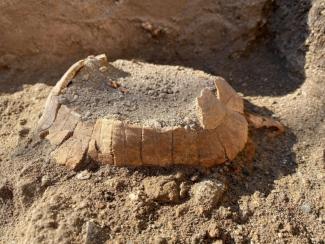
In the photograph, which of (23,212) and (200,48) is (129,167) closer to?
(23,212)

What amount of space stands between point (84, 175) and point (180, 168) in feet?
1.21

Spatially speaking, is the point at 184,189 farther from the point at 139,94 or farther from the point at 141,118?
the point at 139,94

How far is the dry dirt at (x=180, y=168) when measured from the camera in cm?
174

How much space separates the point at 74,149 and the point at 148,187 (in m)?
0.33

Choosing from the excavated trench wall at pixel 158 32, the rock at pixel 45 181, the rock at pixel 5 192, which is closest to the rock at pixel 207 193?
the rock at pixel 45 181

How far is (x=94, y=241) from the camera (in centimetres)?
166

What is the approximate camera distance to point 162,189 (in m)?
1.78

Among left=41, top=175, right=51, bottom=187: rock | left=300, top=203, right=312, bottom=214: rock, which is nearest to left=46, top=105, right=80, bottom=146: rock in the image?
left=41, top=175, right=51, bottom=187: rock

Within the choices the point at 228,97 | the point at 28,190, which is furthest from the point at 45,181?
the point at 228,97

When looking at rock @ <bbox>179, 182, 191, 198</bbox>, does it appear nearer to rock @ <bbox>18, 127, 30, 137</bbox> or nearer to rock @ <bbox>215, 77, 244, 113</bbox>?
rock @ <bbox>215, 77, 244, 113</bbox>

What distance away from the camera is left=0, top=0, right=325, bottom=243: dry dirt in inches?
A: 68.5

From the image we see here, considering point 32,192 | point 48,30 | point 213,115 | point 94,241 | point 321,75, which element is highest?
point 48,30

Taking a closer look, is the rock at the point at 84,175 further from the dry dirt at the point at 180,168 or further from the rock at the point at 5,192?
the rock at the point at 5,192

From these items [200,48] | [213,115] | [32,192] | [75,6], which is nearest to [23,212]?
[32,192]
